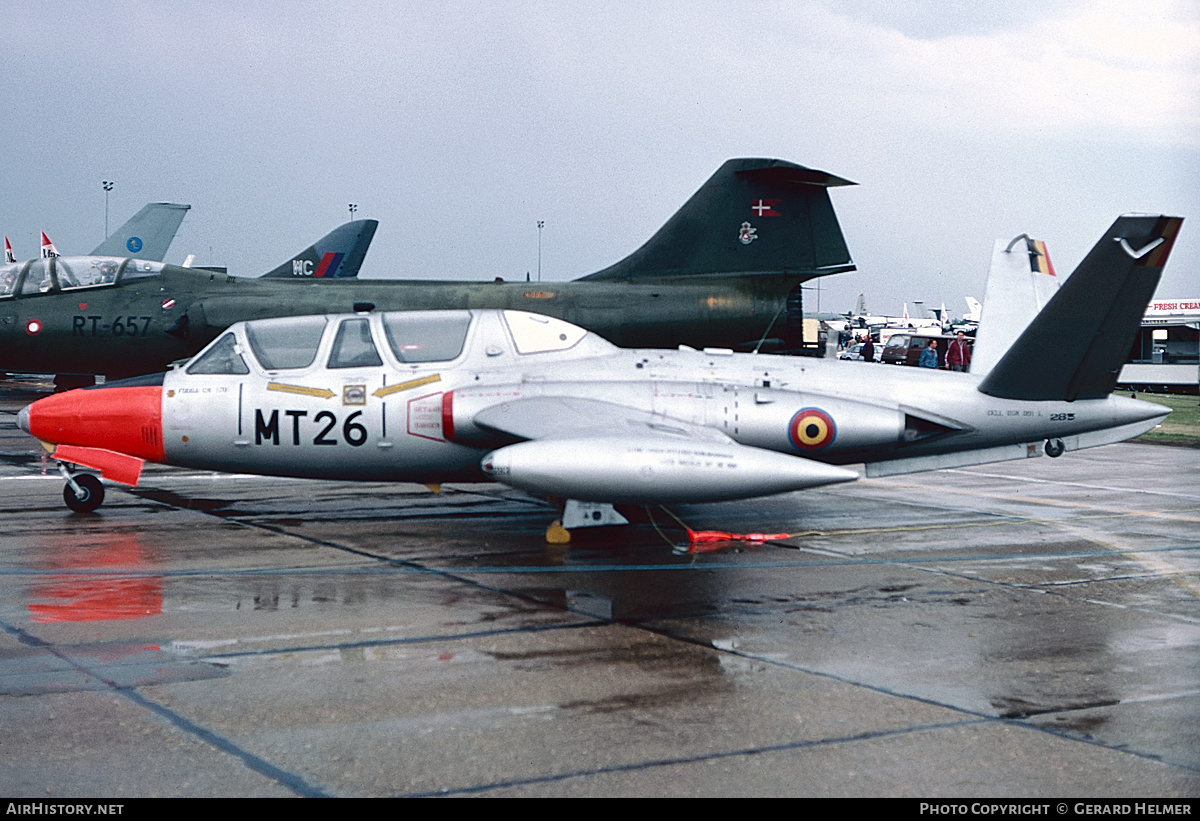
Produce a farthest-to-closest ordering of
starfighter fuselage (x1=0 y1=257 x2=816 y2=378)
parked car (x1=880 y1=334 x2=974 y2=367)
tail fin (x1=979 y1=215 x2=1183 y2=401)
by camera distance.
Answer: parked car (x1=880 y1=334 x2=974 y2=367), starfighter fuselage (x1=0 y1=257 x2=816 y2=378), tail fin (x1=979 y1=215 x2=1183 y2=401)

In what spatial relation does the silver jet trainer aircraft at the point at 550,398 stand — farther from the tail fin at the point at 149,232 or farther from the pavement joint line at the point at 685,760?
the tail fin at the point at 149,232

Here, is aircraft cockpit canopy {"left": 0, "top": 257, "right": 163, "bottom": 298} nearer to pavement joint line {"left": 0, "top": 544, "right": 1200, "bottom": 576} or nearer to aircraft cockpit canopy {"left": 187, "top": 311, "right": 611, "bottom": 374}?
aircraft cockpit canopy {"left": 187, "top": 311, "right": 611, "bottom": 374}

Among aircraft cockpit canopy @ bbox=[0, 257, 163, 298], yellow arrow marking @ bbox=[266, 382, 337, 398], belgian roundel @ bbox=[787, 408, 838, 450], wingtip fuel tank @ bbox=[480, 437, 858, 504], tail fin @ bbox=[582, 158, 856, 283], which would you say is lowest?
wingtip fuel tank @ bbox=[480, 437, 858, 504]

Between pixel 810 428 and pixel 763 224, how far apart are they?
1073 centimetres

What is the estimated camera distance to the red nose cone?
11.4 metres

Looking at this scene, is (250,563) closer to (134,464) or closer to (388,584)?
(388,584)

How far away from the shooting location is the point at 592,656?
6746 mm

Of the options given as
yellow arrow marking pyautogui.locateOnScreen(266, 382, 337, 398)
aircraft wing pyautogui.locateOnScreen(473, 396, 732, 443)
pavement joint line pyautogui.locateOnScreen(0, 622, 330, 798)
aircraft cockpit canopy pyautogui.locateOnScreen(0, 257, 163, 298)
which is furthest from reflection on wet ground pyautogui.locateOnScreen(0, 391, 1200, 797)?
aircraft cockpit canopy pyautogui.locateOnScreen(0, 257, 163, 298)

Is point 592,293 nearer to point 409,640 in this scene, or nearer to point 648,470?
point 648,470

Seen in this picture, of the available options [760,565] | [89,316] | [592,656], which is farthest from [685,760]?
[89,316]

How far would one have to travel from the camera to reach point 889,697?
19.7 feet

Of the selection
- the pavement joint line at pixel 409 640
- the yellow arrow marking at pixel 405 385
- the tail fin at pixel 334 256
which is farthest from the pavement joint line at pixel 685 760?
the tail fin at pixel 334 256

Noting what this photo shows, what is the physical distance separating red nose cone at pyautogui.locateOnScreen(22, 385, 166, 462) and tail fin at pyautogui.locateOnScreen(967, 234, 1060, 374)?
8745mm

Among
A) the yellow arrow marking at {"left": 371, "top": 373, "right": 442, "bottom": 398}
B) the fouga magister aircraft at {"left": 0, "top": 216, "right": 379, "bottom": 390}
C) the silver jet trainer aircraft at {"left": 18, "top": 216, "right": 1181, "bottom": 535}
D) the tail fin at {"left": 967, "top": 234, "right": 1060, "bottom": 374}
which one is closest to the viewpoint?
the silver jet trainer aircraft at {"left": 18, "top": 216, "right": 1181, "bottom": 535}
